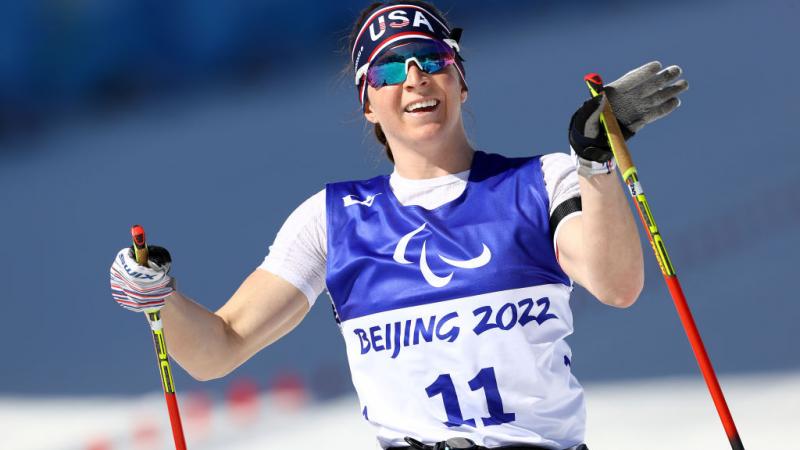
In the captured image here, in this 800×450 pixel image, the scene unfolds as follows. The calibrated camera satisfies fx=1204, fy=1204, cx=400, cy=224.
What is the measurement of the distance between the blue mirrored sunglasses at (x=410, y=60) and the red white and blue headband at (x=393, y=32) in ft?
0.07

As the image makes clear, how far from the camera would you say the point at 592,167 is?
1.93 metres

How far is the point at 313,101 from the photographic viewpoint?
24.5ft

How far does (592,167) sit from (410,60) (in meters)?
0.54

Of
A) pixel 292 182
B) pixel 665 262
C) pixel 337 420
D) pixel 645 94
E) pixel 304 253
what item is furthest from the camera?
pixel 292 182

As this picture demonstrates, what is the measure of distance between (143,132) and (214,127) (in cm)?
46

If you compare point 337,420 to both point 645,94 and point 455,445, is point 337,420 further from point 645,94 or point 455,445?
point 645,94

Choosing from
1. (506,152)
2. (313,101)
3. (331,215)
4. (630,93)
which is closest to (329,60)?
(313,101)

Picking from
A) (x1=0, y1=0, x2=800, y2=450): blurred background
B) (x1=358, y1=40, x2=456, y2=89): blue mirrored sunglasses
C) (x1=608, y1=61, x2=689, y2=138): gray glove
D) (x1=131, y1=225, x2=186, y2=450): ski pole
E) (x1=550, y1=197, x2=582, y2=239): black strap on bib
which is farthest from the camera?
(x1=0, y1=0, x2=800, y2=450): blurred background

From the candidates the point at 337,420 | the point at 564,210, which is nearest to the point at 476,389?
the point at 564,210

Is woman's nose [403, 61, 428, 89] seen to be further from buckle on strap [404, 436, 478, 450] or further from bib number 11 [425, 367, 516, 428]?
buckle on strap [404, 436, 478, 450]

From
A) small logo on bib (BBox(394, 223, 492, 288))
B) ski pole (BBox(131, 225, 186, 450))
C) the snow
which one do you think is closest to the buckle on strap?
small logo on bib (BBox(394, 223, 492, 288))

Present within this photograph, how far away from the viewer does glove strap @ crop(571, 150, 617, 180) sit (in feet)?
6.30

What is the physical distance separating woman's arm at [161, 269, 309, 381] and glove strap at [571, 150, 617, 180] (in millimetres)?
720

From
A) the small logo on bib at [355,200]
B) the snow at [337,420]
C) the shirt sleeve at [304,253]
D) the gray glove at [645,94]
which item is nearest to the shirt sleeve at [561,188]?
the gray glove at [645,94]
